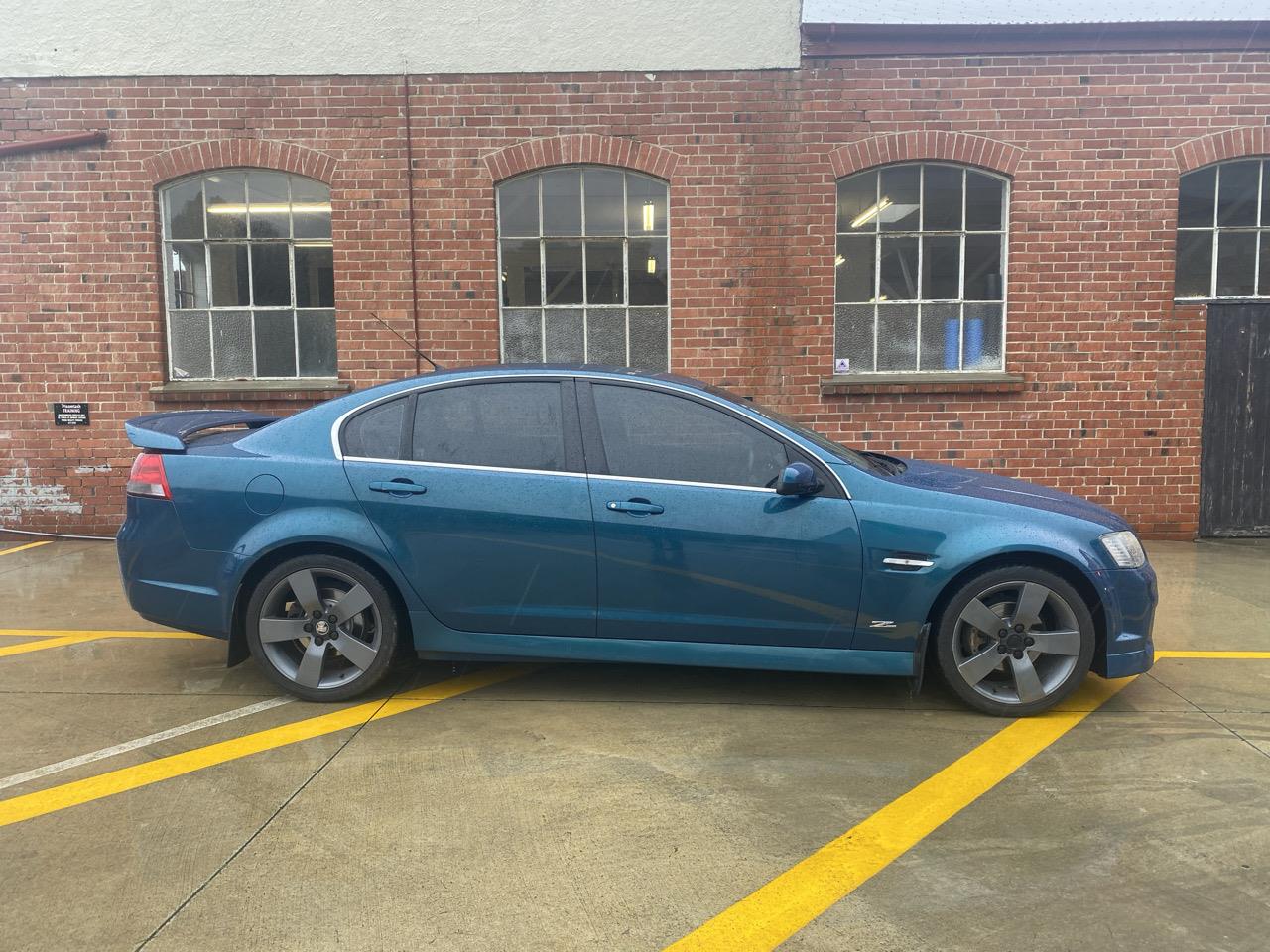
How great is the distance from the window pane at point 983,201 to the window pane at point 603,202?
Result: 3105 millimetres

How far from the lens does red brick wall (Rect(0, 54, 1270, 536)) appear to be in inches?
320

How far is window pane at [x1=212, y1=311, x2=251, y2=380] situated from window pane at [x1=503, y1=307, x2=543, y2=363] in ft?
7.84

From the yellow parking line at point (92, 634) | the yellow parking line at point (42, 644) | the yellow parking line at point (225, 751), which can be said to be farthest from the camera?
the yellow parking line at point (92, 634)

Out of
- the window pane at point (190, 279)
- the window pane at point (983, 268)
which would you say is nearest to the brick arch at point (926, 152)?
the window pane at point (983, 268)

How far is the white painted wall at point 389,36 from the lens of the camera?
8.12 m

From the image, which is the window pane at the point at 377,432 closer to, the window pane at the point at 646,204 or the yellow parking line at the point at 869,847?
the yellow parking line at the point at 869,847

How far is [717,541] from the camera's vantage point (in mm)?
4062

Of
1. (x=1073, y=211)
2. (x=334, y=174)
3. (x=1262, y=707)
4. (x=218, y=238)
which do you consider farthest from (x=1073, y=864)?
(x=218, y=238)

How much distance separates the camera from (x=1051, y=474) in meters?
8.39

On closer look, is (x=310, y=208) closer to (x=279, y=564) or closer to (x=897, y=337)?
(x=279, y=564)

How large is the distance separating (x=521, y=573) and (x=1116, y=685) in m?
3.00

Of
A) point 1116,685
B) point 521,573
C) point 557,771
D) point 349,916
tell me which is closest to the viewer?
point 349,916

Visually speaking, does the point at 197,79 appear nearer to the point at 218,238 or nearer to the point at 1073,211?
the point at 218,238

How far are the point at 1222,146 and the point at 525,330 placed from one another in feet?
20.8
